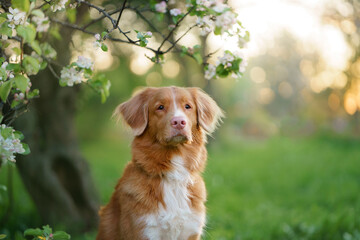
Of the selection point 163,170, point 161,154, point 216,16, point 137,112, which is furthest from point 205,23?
point 163,170

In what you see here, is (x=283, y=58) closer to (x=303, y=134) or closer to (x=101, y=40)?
(x=303, y=134)

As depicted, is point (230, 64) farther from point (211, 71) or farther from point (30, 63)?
point (30, 63)

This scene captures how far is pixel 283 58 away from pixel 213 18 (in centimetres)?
2678

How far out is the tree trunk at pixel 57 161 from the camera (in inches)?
203

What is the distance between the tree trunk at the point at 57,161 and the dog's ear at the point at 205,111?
2.64 meters

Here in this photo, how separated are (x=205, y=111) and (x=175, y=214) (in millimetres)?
977

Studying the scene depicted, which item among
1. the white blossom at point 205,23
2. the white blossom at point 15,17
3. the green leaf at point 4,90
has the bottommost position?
the green leaf at point 4,90

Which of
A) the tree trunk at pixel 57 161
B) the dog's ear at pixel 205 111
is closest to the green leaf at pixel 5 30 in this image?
the dog's ear at pixel 205 111

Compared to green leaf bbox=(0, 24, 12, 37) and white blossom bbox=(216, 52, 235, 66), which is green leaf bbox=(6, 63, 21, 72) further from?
white blossom bbox=(216, 52, 235, 66)

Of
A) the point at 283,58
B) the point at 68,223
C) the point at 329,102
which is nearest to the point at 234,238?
the point at 68,223

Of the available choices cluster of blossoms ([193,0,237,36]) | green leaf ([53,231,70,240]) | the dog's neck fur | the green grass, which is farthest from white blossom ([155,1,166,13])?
the green grass

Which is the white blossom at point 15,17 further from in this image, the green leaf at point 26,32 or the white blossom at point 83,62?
the white blossom at point 83,62

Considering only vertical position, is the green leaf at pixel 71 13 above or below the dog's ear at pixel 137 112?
above

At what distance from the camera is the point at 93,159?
1310 centimetres
